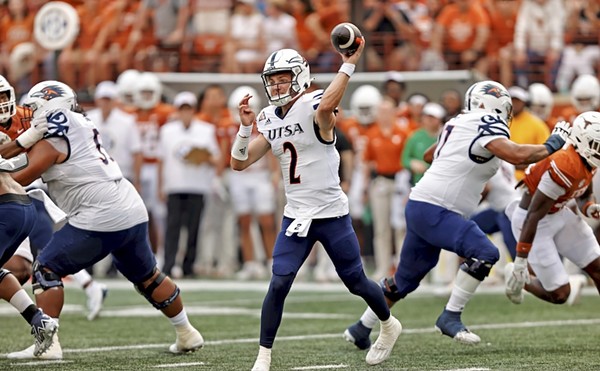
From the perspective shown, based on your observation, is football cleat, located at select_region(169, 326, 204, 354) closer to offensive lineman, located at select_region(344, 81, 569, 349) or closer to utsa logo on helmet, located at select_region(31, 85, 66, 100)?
Answer: offensive lineman, located at select_region(344, 81, 569, 349)

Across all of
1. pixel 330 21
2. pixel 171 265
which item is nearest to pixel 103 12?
pixel 330 21

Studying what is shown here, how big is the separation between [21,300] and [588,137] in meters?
3.53

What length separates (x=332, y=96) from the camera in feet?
21.6

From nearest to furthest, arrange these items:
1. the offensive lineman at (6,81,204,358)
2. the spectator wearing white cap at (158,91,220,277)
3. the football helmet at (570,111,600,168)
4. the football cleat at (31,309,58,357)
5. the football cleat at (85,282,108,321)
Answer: the football cleat at (31,309,58,357), the offensive lineman at (6,81,204,358), the football helmet at (570,111,600,168), the football cleat at (85,282,108,321), the spectator wearing white cap at (158,91,220,277)

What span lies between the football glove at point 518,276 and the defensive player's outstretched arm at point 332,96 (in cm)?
185

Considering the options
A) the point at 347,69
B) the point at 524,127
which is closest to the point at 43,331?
the point at 347,69

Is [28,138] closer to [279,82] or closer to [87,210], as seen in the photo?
[87,210]

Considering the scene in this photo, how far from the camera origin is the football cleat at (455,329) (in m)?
7.56

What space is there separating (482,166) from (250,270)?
6641 millimetres

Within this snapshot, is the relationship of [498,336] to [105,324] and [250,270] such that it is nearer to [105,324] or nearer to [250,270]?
[105,324]

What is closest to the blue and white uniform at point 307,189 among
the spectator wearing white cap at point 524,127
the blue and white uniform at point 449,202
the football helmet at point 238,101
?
the blue and white uniform at point 449,202

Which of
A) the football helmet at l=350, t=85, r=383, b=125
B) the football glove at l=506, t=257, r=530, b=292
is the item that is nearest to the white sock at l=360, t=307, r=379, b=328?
the football glove at l=506, t=257, r=530, b=292

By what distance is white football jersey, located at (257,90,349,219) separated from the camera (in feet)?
22.4

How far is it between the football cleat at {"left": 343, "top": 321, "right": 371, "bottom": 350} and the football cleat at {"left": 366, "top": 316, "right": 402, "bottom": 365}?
0.53 metres
